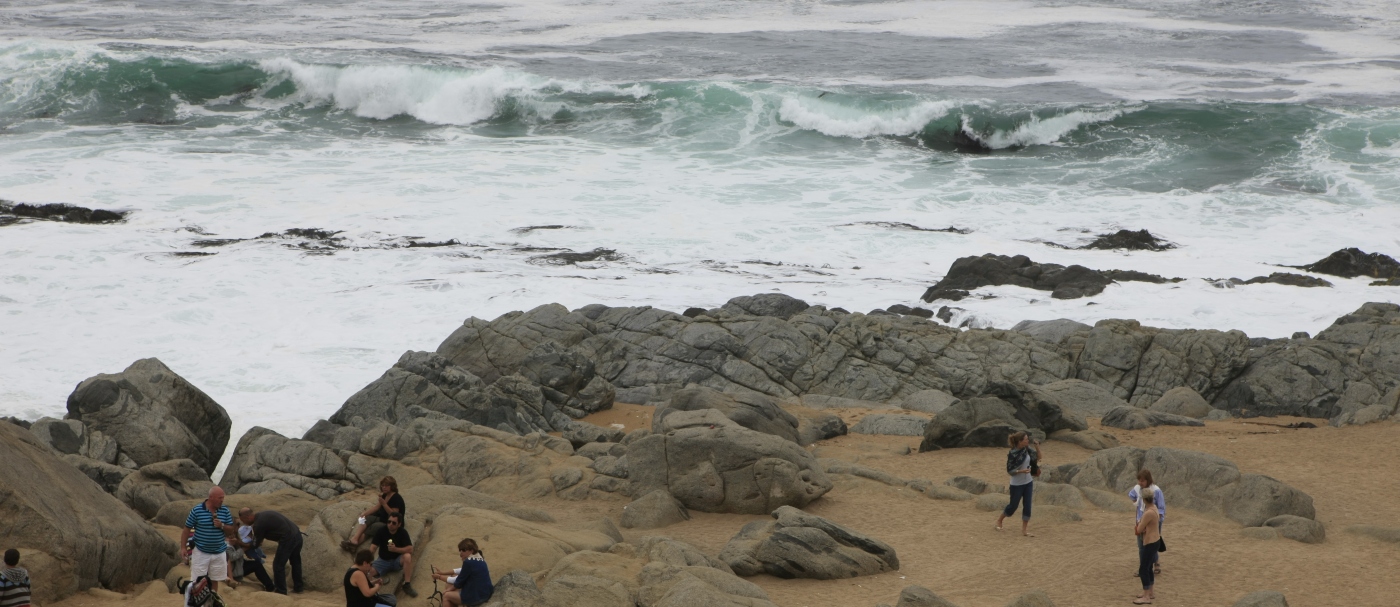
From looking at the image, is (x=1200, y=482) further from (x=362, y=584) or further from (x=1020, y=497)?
(x=362, y=584)

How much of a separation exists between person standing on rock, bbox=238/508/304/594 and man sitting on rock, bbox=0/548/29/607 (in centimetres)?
193

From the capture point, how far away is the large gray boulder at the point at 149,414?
1452 cm

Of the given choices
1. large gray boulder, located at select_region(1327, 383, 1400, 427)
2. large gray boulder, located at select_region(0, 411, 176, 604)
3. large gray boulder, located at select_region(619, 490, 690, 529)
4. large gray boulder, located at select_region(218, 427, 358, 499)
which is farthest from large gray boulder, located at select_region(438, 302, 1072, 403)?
large gray boulder, located at select_region(0, 411, 176, 604)

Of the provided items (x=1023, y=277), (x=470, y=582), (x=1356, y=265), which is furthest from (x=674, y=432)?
(x=1356, y=265)

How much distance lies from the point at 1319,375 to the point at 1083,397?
3291mm

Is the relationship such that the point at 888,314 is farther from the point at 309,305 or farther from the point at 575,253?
the point at 309,305

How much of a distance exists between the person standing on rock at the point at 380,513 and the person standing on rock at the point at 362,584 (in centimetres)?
128

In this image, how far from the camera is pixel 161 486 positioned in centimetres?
1291

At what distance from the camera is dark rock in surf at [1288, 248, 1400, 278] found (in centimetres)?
2312

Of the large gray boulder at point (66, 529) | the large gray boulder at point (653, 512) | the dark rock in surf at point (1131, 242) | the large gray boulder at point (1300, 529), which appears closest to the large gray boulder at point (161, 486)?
the large gray boulder at point (66, 529)

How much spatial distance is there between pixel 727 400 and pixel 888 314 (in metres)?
5.58

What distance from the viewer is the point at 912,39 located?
48281mm

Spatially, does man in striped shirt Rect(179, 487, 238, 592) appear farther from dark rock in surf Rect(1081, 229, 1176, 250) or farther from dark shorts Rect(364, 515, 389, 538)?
dark rock in surf Rect(1081, 229, 1176, 250)

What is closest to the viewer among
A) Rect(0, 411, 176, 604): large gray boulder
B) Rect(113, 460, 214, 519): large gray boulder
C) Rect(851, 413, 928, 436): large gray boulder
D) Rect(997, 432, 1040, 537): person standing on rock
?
Rect(0, 411, 176, 604): large gray boulder
